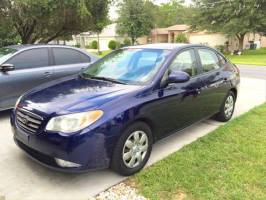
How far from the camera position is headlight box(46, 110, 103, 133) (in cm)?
301

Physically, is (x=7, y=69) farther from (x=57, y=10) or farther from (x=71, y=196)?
(x=57, y=10)

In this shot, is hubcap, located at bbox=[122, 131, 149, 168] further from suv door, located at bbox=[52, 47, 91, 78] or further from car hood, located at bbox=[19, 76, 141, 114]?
suv door, located at bbox=[52, 47, 91, 78]

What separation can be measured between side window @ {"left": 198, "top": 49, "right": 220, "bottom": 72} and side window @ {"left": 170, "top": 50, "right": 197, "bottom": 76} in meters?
0.27

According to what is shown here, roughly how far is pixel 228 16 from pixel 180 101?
29023mm

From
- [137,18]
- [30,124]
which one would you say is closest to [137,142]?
[30,124]

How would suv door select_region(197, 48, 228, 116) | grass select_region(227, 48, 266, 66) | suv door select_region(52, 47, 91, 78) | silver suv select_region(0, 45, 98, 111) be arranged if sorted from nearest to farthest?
suv door select_region(197, 48, 228, 116), silver suv select_region(0, 45, 98, 111), suv door select_region(52, 47, 91, 78), grass select_region(227, 48, 266, 66)

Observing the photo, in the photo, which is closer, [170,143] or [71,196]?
[71,196]

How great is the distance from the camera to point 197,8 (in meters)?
32.5

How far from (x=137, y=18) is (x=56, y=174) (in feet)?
132

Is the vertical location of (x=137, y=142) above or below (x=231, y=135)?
above

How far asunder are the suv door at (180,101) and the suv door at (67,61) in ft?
9.98

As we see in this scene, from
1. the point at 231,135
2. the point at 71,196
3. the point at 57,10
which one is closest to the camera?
the point at 71,196

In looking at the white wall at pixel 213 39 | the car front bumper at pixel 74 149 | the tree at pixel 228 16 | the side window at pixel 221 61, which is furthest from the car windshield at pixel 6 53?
the white wall at pixel 213 39

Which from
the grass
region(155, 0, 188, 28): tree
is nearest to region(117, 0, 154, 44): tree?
the grass
